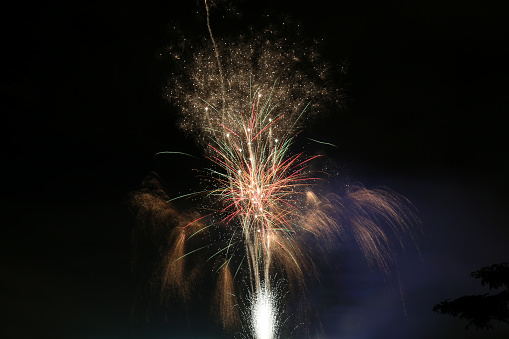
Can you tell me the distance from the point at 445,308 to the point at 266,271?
10606mm

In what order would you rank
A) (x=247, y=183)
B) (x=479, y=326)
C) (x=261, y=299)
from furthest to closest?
(x=261, y=299) → (x=247, y=183) → (x=479, y=326)

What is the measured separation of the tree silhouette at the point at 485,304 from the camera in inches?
504

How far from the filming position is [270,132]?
71.3 ft

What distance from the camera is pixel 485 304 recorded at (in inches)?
506

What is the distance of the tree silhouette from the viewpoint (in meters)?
12.8

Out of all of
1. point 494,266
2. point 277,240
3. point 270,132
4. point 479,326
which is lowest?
point 479,326

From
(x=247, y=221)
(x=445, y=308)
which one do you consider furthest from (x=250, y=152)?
(x=445, y=308)

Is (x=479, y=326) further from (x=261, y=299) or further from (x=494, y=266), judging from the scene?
(x=261, y=299)

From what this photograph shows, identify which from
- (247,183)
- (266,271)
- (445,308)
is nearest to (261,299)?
(266,271)

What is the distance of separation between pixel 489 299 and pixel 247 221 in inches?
420

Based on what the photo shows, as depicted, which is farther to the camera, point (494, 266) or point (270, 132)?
point (270, 132)

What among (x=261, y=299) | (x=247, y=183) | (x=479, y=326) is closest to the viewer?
(x=479, y=326)

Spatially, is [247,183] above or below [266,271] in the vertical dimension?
above

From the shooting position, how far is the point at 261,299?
23188mm
